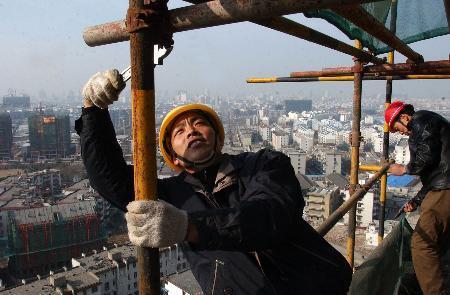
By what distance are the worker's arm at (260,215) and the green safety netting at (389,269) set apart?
443mm

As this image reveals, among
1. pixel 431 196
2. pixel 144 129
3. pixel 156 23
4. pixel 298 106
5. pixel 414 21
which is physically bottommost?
pixel 431 196

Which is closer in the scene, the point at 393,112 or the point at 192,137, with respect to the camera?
the point at 192,137

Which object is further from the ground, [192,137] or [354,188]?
[192,137]

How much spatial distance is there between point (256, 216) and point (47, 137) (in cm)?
4164

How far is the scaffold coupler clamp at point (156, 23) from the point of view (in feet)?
2.68

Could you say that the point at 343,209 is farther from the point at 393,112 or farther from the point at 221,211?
the point at 221,211

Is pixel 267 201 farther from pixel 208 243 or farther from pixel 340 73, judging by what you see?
pixel 340 73

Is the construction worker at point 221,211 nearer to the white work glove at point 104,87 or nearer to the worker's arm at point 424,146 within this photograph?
the white work glove at point 104,87

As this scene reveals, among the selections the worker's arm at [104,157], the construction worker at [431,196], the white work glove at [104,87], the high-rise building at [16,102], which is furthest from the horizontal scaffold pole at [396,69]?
the high-rise building at [16,102]

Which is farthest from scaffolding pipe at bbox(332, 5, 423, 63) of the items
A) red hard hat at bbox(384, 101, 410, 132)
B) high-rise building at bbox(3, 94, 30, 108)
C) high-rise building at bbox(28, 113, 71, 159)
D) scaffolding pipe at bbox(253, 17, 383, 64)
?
high-rise building at bbox(3, 94, 30, 108)

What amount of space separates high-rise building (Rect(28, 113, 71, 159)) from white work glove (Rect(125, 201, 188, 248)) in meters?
40.8

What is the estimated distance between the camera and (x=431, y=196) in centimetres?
187

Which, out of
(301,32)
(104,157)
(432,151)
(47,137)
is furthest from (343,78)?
(47,137)

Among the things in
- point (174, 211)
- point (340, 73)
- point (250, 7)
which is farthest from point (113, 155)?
point (340, 73)
